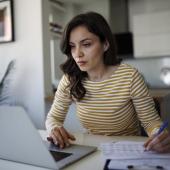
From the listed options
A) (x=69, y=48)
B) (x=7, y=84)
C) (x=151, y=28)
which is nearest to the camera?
(x=69, y=48)

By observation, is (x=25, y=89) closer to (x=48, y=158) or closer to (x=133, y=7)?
(x=48, y=158)

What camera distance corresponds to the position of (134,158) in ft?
2.53

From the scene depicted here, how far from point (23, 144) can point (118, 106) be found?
603mm

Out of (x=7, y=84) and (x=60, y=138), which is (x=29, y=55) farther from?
(x=60, y=138)

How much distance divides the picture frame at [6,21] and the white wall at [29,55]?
44 millimetres

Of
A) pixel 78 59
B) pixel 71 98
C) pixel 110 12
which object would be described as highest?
pixel 110 12

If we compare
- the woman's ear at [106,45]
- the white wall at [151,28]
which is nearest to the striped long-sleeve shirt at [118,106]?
the woman's ear at [106,45]

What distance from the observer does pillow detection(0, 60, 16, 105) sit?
7.61 feet

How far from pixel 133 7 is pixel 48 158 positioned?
456cm

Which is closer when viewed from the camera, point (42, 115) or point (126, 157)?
point (126, 157)

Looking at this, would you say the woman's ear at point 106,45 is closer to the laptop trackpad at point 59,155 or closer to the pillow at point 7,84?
the laptop trackpad at point 59,155

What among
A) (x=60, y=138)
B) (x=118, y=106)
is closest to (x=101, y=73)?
Answer: (x=118, y=106)

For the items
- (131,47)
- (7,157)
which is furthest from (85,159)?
(131,47)

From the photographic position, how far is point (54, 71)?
13.3 feet
